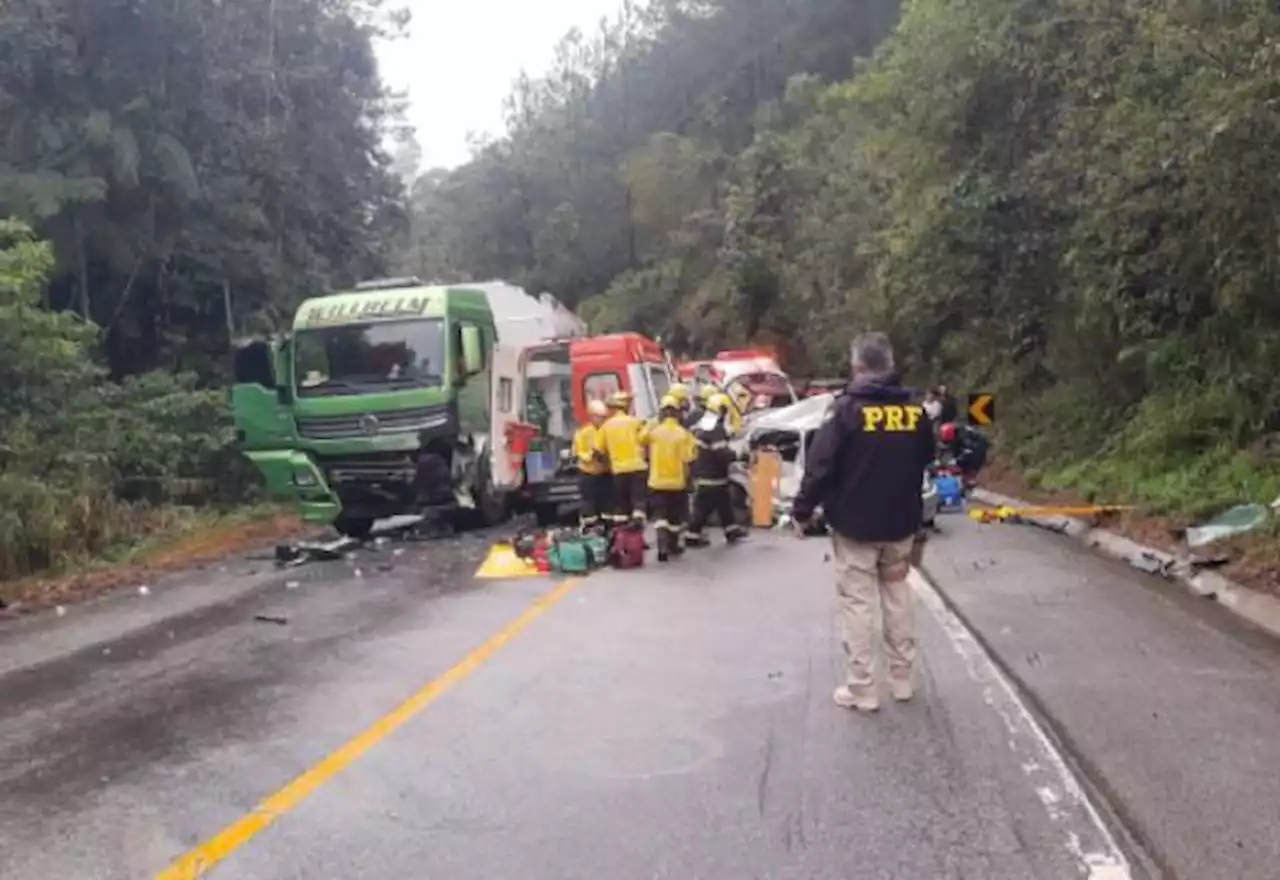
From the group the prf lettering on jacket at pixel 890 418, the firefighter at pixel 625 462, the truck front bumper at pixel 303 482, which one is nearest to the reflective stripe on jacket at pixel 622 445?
the firefighter at pixel 625 462

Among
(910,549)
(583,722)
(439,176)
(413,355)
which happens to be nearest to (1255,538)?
(910,549)

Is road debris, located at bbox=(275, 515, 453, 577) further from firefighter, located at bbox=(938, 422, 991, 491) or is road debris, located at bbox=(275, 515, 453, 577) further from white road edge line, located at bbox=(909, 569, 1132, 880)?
white road edge line, located at bbox=(909, 569, 1132, 880)

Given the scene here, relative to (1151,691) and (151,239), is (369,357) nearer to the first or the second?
(151,239)

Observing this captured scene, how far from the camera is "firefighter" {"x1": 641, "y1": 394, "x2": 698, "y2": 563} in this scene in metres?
15.5

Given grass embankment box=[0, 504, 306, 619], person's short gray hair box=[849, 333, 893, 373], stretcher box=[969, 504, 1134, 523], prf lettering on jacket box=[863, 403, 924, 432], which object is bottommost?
grass embankment box=[0, 504, 306, 619]

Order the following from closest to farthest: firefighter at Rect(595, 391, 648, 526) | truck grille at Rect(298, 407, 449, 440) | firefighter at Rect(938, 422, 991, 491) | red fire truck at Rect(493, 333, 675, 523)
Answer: firefighter at Rect(595, 391, 648, 526) → truck grille at Rect(298, 407, 449, 440) → red fire truck at Rect(493, 333, 675, 523) → firefighter at Rect(938, 422, 991, 491)

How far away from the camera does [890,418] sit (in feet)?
25.9

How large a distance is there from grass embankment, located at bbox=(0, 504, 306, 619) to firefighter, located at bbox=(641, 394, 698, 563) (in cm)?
569

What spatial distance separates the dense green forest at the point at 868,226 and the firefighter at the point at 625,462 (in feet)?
Answer: 18.4

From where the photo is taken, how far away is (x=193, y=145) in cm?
2956

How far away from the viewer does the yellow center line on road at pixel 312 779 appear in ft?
18.3

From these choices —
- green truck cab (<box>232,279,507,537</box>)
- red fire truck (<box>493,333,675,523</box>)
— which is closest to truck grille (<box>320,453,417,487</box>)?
green truck cab (<box>232,279,507,537</box>)

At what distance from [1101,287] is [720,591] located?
391 inches

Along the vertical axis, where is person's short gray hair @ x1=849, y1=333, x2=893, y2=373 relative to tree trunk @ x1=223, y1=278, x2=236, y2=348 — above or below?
below
